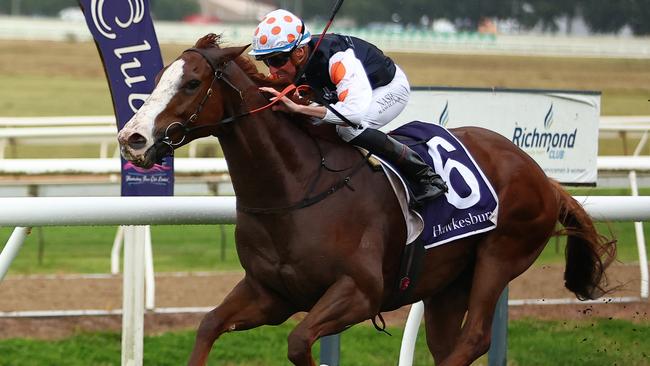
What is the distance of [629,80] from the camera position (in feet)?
78.6

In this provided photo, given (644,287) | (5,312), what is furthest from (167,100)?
(644,287)

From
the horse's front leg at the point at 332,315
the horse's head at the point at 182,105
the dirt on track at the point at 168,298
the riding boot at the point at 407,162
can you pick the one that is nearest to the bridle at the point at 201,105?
the horse's head at the point at 182,105

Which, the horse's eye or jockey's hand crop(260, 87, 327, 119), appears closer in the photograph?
the horse's eye

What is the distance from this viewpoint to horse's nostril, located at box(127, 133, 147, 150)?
11.8 feet

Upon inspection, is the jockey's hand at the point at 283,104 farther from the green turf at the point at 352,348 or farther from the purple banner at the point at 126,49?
the green turf at the point at 352,348

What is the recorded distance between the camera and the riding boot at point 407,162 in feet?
13.6

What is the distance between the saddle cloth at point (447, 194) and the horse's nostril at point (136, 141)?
3.18 ft

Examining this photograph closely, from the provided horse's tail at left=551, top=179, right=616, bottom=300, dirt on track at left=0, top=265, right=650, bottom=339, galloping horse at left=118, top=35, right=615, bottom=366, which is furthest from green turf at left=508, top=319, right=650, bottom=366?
galloping horse at left=118, top=35, right=615, bottom=366

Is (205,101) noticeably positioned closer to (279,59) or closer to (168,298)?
(279,59)

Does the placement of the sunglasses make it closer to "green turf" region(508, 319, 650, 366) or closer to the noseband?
the noseband

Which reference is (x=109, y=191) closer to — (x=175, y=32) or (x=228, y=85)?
(x=228, y=85)

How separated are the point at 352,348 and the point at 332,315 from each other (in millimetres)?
2196

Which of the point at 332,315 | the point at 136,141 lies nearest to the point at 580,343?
the point at 332,315

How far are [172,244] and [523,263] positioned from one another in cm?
569
